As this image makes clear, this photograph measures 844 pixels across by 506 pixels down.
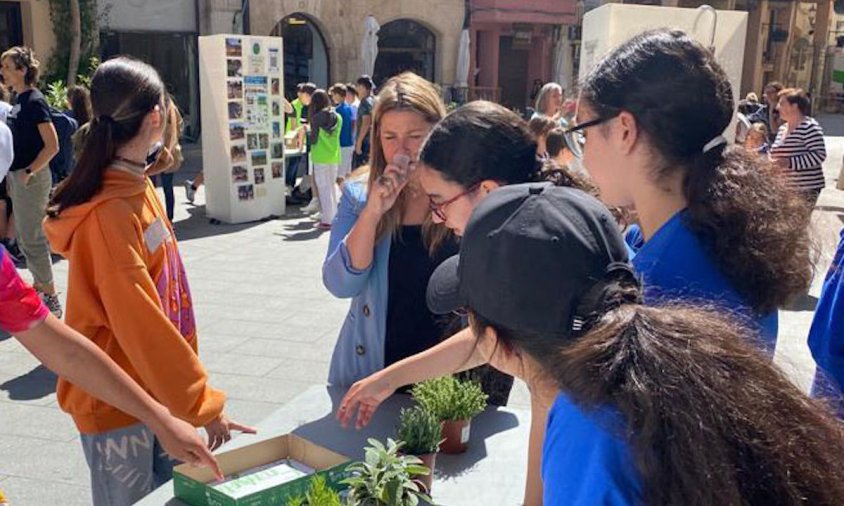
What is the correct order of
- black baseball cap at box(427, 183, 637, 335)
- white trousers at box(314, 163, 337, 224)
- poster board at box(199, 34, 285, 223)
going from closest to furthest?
black baseball cap at box(427, 183, 637, 335) → poster board at box(199, 34, 285, 223) → white trousers at box(314, 163, 337, 224)

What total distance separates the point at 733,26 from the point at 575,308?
6.80 metres

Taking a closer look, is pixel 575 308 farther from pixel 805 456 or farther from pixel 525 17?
pixel 525 17

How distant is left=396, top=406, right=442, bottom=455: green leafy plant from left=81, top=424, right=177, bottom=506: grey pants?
0.83 meters

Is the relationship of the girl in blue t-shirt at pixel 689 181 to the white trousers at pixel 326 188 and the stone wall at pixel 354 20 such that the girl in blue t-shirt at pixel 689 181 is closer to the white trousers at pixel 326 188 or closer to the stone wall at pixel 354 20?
the white trousers at pixel 326 188

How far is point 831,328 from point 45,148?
5.87 metres

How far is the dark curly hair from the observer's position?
1472mm

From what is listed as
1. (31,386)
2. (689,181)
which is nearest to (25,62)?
(31,386)

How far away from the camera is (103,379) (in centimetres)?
187

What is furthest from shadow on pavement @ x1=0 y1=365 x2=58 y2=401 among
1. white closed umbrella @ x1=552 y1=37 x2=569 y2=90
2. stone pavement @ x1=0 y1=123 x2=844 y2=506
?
white closed umbrella @ x1=552 y1=37 x2=569 y2=90

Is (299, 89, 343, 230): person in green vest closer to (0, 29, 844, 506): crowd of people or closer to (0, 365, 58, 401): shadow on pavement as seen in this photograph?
(0, 365, 58, 401): shadow on pavement

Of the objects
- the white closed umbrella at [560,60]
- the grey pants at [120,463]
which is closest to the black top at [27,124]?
the grey pants at [120,463]

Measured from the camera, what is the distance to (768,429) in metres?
0.91

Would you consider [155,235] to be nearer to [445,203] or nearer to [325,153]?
[445,203]

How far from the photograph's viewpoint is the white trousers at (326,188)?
10102 millimetres
